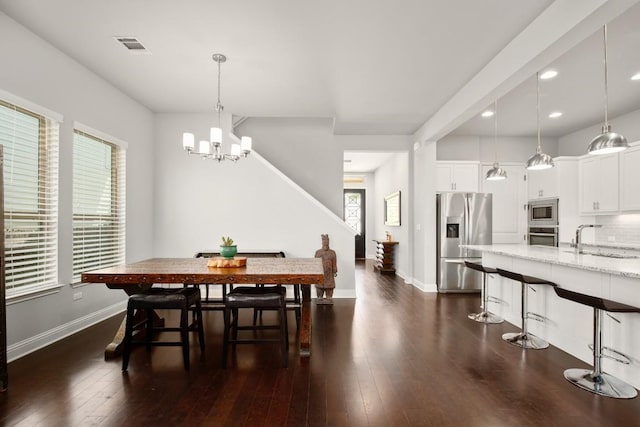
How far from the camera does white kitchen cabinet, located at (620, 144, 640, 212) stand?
186 inches

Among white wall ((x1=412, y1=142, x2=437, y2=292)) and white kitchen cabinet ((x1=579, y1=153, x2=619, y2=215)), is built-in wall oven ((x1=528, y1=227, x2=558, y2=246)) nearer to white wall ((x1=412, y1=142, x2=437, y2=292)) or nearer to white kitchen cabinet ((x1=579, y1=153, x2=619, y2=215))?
white kitchen cabinet ((x1=579, y1=153, x2=619, y2=215))

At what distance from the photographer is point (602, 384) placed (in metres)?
2.51

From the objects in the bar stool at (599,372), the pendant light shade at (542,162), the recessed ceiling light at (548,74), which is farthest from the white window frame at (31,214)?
the recessed ceiling light at (548,74)

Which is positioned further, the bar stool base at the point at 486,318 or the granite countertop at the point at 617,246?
→ the granite countertop at the point at 617,246

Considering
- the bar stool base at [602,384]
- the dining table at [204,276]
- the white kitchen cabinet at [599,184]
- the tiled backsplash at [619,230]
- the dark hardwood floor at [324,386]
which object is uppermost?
the white kitchen cabinet at [599,184]

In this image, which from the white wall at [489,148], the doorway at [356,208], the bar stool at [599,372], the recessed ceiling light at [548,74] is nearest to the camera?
the bar stool at [599,372]

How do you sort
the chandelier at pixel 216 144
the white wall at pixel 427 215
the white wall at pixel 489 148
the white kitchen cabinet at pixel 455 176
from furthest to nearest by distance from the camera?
the white wall at pixel 489 148
the white kitchen cabinet at pixel 455 176
the white wall at pixel 427 215
the chandelier at pixel 216 144

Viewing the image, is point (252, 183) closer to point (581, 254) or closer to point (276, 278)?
point (276, 278)

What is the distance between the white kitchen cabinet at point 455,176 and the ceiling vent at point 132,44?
189 inches

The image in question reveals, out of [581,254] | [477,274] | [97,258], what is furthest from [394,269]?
[97,258]

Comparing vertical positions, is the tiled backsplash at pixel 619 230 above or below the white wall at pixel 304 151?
below

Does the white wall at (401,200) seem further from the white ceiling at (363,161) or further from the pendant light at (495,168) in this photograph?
the pendant light at (495,168)

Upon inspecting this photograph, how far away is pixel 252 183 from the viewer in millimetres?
5465

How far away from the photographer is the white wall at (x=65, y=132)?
3.01 metres
